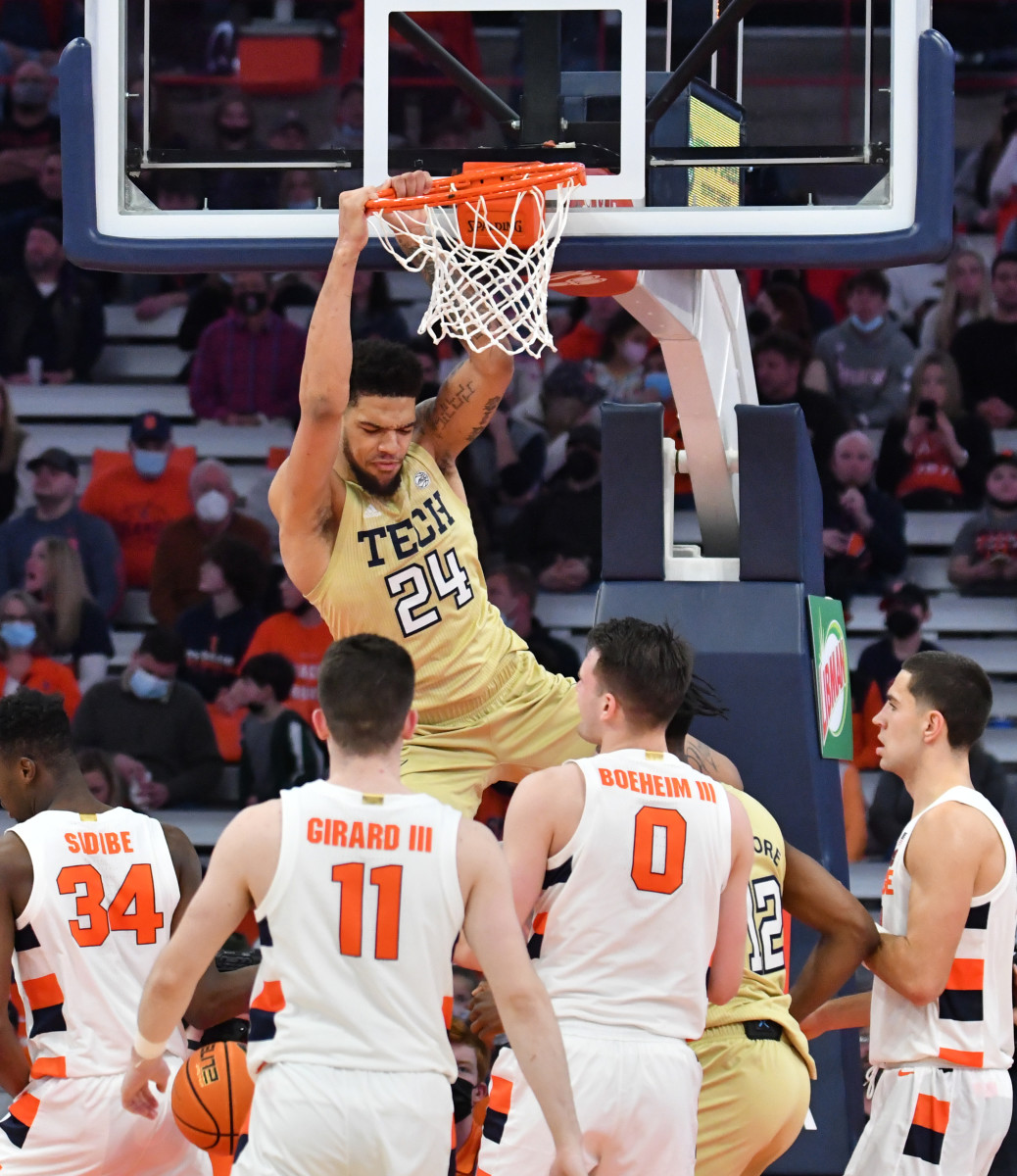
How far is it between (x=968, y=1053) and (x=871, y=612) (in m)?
5.73

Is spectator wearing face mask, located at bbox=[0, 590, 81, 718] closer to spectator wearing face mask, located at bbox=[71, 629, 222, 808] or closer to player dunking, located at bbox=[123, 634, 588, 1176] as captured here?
spectator wearing face mask, located at bbox=[71, 629, 222, 808]

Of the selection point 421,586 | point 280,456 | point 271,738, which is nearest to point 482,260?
point 421,586

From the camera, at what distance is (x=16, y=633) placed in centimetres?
989

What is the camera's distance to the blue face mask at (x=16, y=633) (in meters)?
9.89

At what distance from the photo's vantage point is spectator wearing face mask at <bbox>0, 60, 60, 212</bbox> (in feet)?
38.9

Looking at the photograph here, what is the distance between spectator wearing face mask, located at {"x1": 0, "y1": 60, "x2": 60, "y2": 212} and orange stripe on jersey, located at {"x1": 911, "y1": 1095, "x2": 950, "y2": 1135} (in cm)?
893

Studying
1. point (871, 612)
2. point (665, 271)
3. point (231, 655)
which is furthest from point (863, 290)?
point (665, 271)

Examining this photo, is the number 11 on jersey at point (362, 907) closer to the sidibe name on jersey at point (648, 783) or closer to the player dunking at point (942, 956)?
the sidibe name on jersey at point (648, 783)

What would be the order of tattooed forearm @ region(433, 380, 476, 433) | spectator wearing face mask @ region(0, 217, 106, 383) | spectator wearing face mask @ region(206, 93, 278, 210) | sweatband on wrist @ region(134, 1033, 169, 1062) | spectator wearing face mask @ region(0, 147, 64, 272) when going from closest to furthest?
sweatband on wrist @ region(134, 1033, 169, 1062), tattooed forearm @ region(433, 380, 476, 433), spectator wearing face mask @ region(0, 217, 106, 383), spectator wearing face mask @ region(0, 147, 64, 272), spectator wearing face mask @ region(206, 93, 278, 210)

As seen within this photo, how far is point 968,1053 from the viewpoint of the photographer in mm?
4926

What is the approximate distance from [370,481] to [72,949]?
1.62 metres

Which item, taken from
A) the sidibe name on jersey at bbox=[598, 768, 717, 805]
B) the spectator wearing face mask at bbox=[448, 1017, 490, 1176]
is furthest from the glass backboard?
the spectator wearing face mask at bbox=[448, 1017, 490, 1176]

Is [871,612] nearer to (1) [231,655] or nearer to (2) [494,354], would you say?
(1) [231,655]

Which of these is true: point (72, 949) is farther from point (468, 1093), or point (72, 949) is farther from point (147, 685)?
point (147, 685)
